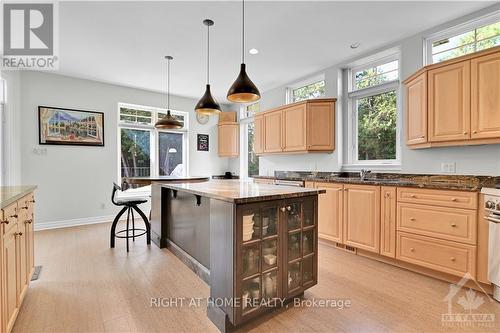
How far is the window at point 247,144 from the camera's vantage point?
622cm

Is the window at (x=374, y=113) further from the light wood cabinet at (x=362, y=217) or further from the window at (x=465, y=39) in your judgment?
the light wood cabinet at (x=362, y=217)

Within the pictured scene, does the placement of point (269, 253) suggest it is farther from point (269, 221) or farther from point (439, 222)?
point (439, 222)

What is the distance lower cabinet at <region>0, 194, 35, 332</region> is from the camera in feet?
5.02

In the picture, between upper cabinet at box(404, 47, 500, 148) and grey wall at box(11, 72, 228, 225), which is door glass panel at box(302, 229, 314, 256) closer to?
upper cabinet at box(404, 47, 500, 148)

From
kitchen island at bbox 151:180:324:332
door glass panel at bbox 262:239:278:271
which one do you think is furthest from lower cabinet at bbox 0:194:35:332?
door glass panel at bbox 262:239:278:271

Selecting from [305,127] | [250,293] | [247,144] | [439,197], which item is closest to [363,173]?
[439,197]

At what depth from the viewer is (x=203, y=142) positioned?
20.9ft

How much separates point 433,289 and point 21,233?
11.8 feet

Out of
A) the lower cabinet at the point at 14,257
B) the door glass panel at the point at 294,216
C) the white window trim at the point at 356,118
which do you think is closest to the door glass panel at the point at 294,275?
the door glass panel at the point at 294,216

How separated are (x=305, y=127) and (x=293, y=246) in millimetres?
2592

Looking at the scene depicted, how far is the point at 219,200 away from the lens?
5.89ft

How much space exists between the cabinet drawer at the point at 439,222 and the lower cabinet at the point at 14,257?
3428 millimetres

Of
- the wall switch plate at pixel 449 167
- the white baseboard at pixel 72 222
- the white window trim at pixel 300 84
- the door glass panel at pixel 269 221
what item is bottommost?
the white baseboard at pixel 72 222

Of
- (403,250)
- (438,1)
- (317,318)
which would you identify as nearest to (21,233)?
(317,318)
